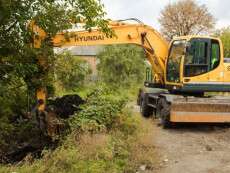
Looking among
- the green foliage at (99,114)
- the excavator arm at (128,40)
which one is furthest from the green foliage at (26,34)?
the green foliage at (99,114)

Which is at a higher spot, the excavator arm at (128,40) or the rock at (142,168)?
the excavator arm at (128,40)

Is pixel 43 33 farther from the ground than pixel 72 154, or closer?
farther from the ground

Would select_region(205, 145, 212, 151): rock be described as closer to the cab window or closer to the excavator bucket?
the excavator bucket

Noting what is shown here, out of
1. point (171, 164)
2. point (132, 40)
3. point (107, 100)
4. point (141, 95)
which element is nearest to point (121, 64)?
point (141, 95)

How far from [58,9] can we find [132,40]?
16.0 feet

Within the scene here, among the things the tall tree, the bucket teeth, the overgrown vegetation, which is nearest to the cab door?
the bucket teeth

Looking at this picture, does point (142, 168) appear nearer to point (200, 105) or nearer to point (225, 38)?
point (200, 105)

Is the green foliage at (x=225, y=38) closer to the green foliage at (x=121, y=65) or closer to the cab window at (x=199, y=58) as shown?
the green foliage at (x=121, y=65)

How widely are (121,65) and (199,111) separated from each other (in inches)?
977

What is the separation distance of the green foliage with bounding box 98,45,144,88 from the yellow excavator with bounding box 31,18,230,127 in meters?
21.7

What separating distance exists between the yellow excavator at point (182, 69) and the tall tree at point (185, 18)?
37.9 m

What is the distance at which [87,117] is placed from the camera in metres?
12.8

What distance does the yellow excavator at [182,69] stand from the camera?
1513 centimetres

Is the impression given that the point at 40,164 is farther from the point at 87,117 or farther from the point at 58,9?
the point at 58,9
